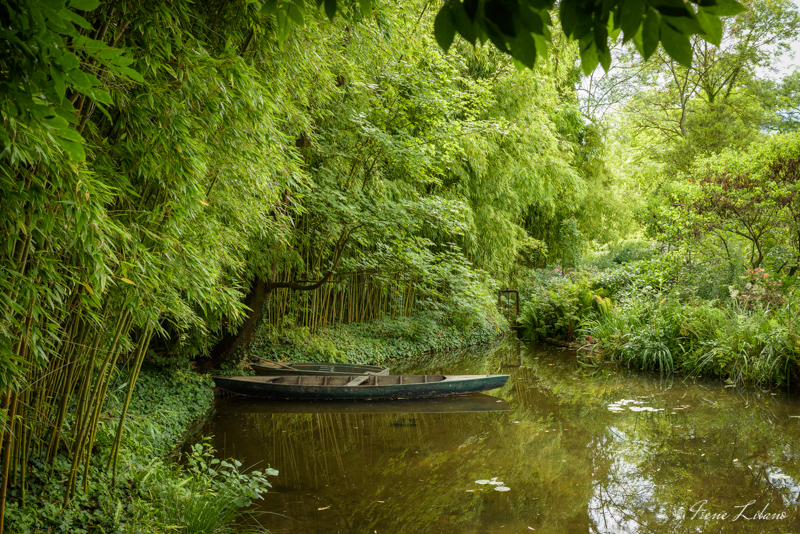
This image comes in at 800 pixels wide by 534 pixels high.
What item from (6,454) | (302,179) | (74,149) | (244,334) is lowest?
(6,454)

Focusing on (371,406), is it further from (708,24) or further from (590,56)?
(708,24)

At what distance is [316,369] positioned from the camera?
7.10 m

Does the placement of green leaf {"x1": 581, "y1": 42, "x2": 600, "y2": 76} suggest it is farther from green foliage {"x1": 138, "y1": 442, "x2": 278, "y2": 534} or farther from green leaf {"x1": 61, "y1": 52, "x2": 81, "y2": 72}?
green foliage {"x1": 138, "y1": 442, "x2": 278, "y2": 534}

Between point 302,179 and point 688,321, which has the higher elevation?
point 302,179

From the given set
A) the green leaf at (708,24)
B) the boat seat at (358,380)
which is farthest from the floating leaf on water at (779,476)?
the green leaf at (708,24)

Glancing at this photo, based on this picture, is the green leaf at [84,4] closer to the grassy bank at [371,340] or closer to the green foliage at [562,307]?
the grassy bank at [371,340]

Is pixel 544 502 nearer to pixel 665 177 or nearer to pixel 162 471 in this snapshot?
pixel 162 471

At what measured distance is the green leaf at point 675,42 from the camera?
90 centimetres

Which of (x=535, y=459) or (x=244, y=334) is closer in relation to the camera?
(x=535, y=459)

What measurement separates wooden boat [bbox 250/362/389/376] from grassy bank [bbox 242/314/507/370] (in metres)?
0.32

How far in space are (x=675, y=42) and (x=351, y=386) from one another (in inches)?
229

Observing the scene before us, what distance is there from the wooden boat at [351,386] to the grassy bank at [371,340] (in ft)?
2.82

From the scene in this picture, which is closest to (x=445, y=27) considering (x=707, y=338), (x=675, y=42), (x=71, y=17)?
(x=675, y=42)

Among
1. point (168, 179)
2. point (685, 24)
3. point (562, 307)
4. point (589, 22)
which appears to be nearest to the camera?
point (685, 24)
